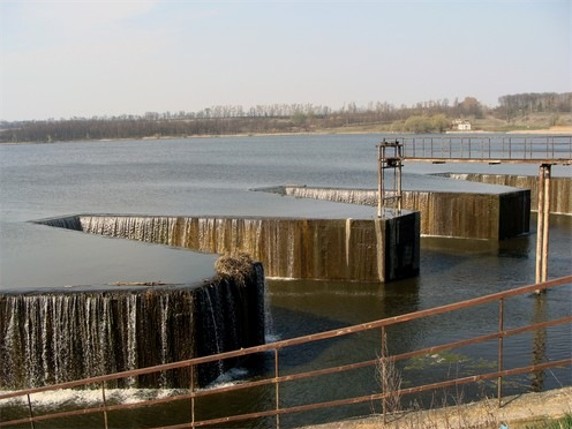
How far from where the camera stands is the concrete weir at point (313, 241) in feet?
72.7

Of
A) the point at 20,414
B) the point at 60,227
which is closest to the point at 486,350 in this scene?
the point at 20,414

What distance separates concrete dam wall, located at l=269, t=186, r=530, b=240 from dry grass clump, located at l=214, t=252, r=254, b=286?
15306 mm

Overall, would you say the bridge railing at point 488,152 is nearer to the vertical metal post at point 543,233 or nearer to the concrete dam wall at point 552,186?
the vertical metal post at point 543,233

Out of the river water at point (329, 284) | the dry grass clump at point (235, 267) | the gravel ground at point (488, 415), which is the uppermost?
the gravel ground at point (488, 415)

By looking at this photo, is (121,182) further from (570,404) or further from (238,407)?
(570,404)

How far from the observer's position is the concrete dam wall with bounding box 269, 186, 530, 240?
28.8m

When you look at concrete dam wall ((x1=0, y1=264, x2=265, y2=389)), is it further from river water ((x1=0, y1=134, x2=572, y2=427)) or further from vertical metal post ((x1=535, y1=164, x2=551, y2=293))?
vertical metal post ((x1=535, y1=164, x2=551, y2=293))

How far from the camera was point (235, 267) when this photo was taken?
15102 millimetres

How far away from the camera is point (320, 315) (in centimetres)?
1836

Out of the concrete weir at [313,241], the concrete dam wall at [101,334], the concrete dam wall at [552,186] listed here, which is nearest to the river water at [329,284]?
the concrete weir at [313,241]

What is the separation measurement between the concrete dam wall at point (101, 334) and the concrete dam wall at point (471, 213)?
17.7 m

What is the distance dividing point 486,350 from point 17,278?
35.3ft

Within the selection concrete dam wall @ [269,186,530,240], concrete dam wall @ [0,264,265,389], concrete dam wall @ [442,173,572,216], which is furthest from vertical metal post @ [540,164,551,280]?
concrete dam wall @ [442,173,572,216]

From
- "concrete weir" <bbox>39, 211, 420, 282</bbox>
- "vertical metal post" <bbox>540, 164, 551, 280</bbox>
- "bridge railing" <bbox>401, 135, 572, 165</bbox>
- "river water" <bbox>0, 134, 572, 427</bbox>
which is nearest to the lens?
"river water" <bbox>0, 134, 572, 427</bbox>
